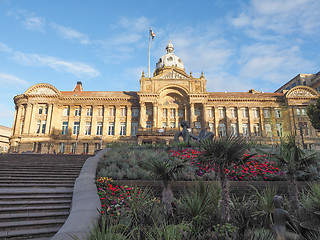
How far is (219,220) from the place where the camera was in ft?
19.5

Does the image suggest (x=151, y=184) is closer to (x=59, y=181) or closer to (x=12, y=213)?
(x=59, y=181)

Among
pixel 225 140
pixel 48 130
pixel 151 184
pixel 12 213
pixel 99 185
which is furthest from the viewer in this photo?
pixel 48 130

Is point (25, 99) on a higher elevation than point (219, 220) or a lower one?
higher

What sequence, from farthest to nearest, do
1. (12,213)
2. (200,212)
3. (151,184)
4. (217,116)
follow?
(217,116)
(151,184)
(12,213)
(200,212)

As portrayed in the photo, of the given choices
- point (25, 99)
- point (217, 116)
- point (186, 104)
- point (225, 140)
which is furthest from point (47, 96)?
point (225, 140)

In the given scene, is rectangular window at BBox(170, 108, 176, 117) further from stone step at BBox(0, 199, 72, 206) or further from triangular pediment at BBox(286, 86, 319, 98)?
stone step at BBox(0, 199, 72, 206)

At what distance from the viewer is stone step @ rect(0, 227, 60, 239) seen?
5.93 meters

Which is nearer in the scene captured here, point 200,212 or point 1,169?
point 200,212

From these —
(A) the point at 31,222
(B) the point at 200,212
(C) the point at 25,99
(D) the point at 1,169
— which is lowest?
(A) the point at 31,222

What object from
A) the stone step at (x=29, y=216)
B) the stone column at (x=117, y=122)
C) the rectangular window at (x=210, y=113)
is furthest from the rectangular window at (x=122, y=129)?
the stone step at (x=29, y=216)

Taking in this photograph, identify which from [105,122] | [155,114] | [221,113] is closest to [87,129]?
Answer: [105,122]

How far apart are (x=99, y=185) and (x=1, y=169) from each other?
6399 millimetres

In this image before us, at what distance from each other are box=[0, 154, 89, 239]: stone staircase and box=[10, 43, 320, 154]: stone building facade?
32851mm

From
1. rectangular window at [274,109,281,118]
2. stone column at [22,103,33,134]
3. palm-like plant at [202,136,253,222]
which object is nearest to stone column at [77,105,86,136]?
stone column at [22,103,33,134]
